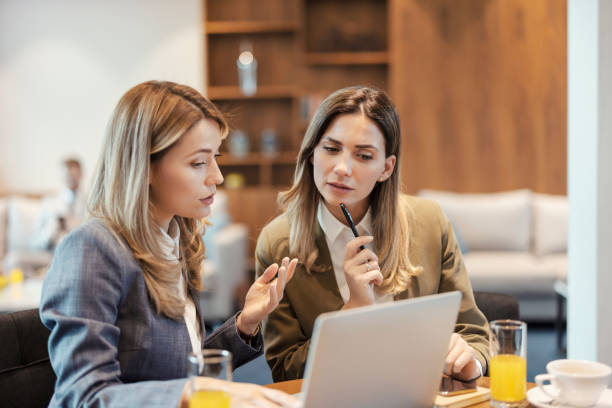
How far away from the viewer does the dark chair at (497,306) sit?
1.73m

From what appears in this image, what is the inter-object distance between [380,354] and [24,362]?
32.2 inches

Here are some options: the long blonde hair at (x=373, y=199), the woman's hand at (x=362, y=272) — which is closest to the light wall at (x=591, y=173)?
the long blonde hair at (x=373, y=199)

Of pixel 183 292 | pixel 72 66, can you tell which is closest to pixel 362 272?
pixel 183 292

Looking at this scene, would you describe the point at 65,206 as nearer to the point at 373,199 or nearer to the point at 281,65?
the point at 281,65

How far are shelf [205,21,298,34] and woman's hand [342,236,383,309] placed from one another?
4617 mm

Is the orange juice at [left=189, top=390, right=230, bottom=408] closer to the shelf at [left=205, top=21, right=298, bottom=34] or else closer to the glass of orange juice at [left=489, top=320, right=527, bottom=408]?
the glass of orange juice at [left=489, top=320, right=527, bottom=408]

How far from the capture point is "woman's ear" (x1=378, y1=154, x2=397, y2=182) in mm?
1792

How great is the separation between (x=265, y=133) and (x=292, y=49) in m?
0.81

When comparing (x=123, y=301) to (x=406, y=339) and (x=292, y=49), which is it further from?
(x=292, y=49)

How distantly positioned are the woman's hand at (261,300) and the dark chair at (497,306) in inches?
23.6

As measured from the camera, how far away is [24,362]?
54.4 inches

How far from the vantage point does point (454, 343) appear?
1372 mm

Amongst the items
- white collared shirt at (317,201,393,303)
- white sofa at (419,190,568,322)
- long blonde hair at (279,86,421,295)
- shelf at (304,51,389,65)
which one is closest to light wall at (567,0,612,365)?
long blonde hair at (279,86,421,295)

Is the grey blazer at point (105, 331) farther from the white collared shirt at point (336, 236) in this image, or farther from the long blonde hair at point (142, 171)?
the white collared shirt at point (336, 236)
